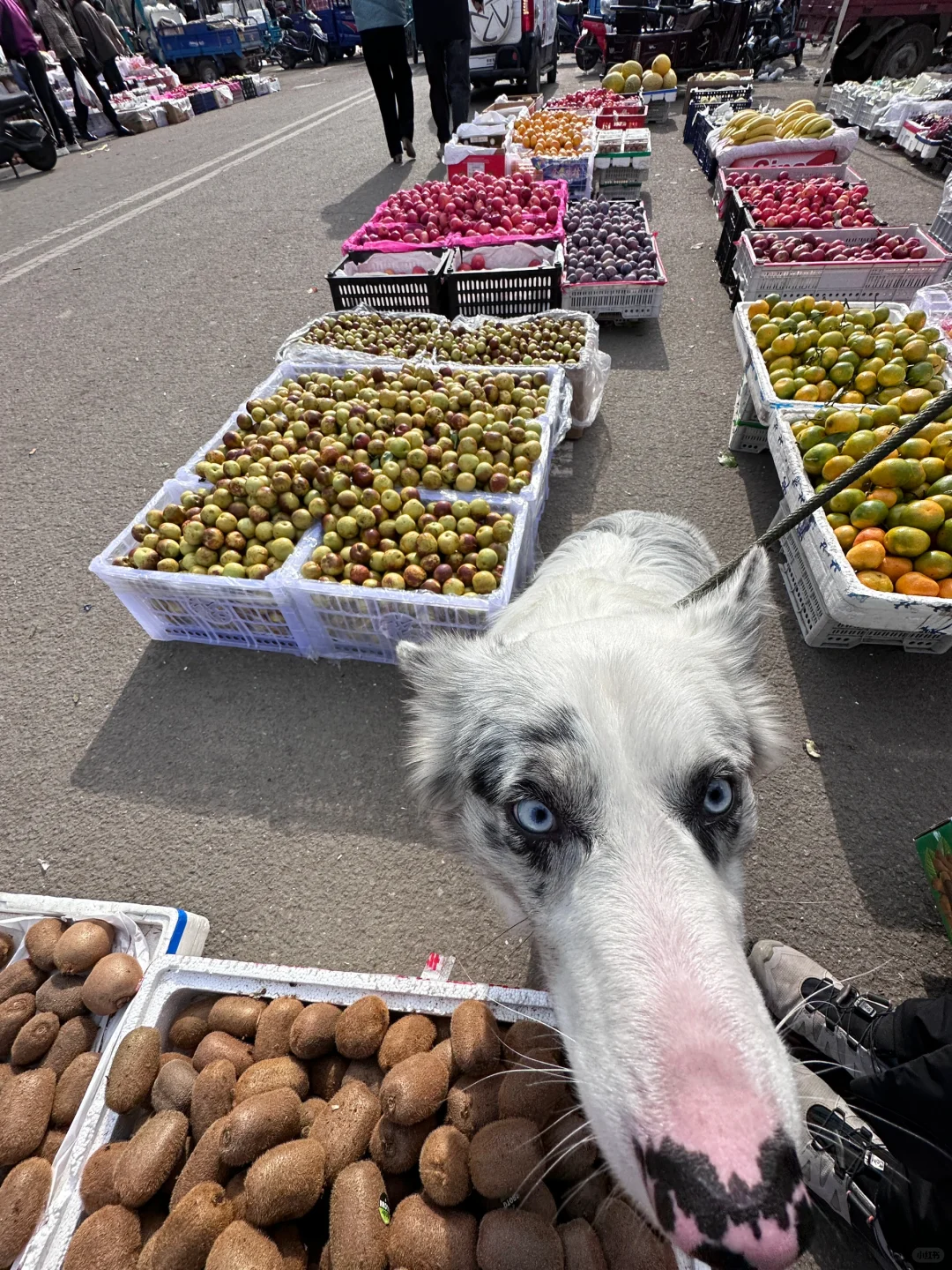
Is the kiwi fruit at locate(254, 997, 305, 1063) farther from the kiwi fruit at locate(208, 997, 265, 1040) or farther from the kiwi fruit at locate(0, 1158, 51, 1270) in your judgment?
the kiwi fruit at locate(0, 1158, 51, 1270)

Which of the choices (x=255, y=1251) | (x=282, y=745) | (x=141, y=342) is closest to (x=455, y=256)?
(x=141, y=342)

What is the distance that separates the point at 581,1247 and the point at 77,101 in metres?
26.2

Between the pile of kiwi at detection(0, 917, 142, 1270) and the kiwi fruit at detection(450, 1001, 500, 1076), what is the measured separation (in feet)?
4.06

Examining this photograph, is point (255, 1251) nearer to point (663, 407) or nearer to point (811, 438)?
point (811, 438)

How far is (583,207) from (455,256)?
2652 mm

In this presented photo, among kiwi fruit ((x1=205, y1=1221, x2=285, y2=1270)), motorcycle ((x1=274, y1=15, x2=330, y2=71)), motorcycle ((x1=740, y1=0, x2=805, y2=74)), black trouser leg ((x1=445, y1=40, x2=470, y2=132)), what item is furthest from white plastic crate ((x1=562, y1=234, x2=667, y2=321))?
motorcycle ((x1=274, y1=15, x2=330, y2=71))

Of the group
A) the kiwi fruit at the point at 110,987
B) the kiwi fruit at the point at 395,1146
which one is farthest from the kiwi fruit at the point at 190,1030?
the kiwi fruit at the point at 395,1146

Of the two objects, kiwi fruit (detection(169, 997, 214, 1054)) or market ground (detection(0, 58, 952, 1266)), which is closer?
kiwi fruit (detection(169, 997, 214, 1054))

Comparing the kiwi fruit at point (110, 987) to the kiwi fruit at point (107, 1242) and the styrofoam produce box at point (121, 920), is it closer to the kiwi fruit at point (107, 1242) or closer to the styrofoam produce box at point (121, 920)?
the styrofoam produce box at point (121, 920)

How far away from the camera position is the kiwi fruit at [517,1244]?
1379 millimetres

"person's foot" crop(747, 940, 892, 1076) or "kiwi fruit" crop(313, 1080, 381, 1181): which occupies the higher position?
"kiwi fruit" crop(313, 1080, 381, 1181)

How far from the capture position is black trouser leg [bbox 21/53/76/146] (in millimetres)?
13383

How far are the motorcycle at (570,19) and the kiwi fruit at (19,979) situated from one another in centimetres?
3508

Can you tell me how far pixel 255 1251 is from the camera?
1389 millimetres
